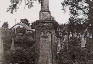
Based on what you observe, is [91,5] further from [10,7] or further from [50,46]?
[50,46]

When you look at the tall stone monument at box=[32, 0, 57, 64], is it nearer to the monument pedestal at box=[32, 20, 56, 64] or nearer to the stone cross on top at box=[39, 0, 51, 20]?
the monument pedestal at box=[32, 20, 56, 64]

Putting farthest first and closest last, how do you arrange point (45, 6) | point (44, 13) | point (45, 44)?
point (45, 6) → point (44, 13) → point (45, 44)

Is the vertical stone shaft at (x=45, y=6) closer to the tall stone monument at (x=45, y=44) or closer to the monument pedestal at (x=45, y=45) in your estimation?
the tall stone monument at (x=45, y=44)

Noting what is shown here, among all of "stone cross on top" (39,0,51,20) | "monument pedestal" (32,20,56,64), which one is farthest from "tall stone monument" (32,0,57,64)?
"stone cross on top" (39,0,51,20)

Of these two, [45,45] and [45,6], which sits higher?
[45,6]

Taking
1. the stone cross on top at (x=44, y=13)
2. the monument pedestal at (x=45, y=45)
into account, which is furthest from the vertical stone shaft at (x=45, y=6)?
the monument pedestal at (x=45, y=45)

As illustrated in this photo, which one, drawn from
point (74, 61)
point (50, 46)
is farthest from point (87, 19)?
point (50, 46)

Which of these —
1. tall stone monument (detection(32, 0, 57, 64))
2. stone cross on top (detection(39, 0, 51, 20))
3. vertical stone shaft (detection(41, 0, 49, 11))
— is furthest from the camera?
vertical stone shaft (detection(41, 0, 49, 11))

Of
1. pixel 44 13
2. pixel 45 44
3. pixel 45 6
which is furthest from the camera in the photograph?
pixel 45 6

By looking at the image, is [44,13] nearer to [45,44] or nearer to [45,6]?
[45,6]

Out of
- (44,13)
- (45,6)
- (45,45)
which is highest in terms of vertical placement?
(45,6)

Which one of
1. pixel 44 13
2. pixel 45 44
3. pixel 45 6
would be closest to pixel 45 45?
pixel 45 44

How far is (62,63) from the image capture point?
544 inches

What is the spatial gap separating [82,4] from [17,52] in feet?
51.7
